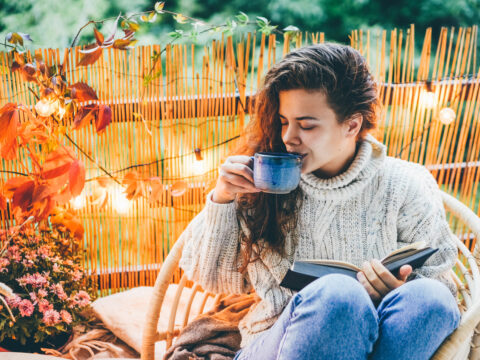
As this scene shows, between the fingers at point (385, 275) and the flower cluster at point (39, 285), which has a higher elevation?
the fingers at point (385, 275)

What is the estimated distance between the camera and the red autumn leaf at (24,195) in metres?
1.50

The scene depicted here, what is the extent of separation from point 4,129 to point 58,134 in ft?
0.70

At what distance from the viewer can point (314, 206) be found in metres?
1.29

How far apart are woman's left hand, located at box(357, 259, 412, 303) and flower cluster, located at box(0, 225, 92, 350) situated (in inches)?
41.8

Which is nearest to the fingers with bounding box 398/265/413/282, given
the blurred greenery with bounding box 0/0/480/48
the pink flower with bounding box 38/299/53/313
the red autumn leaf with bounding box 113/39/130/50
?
the red autumn leaf with bounding box 113/39/130/50

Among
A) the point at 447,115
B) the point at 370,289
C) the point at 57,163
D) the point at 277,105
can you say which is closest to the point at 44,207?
the point at 57,163

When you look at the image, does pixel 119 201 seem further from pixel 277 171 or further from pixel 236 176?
pixel 277 171

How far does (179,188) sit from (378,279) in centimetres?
94

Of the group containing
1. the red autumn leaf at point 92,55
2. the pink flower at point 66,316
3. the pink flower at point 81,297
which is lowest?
the pink flower at point 66,316

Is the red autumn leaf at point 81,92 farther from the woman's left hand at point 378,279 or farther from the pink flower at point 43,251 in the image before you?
the woman's left hand at point 378,279

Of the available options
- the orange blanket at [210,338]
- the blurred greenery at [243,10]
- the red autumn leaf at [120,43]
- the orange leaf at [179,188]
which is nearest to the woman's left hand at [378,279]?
the orange blanket at [210,338]

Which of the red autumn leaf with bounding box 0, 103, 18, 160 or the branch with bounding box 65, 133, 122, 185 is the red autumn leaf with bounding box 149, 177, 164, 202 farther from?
the red autumn leaf with bounding box 0, 103, 18, 160

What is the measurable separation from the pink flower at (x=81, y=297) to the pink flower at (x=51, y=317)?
3.8 inches

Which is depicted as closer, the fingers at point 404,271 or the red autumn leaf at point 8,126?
the fingers at point 404,271
